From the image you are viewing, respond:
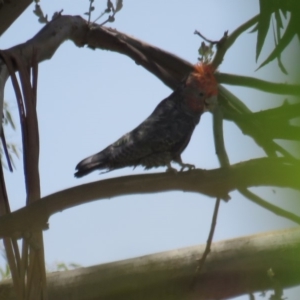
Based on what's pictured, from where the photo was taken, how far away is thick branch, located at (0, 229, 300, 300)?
115 cm

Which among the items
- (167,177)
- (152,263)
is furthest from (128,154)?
(167,177)

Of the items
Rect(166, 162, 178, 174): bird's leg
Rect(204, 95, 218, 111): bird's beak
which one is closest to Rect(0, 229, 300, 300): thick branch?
Rect(166, 162, 178, 174): bird's leg

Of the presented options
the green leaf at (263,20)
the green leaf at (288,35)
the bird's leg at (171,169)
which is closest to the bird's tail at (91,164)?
the bird's leg at (171,169)

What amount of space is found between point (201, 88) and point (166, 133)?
149 mm

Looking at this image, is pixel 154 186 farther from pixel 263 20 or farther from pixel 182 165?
pixel 182 165

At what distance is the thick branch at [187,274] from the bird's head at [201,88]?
39cm

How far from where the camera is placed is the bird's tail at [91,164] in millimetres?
1325

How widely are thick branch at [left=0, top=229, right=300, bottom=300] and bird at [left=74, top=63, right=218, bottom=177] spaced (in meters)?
0.25

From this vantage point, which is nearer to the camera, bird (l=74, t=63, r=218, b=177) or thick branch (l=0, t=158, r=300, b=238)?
thick branch (l=0, t=158, r=300, b=238)

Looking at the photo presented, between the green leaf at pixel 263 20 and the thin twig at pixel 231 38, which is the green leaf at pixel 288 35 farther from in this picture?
the thin twig at pixel 231 38

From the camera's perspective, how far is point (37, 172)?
0.91 metres

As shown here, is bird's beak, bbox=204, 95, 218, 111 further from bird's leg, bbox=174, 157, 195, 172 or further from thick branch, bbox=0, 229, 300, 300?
thick branch, bbox=0, 229, 300, 300

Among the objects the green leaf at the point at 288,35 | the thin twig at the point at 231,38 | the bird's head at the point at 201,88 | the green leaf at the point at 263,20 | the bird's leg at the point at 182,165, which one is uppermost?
the bird's head at the point at 201,88

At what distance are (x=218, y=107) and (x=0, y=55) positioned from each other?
20.2 inches
